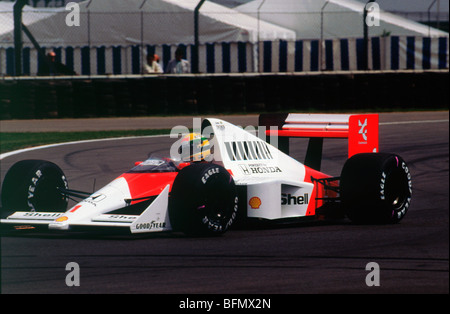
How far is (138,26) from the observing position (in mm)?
25266

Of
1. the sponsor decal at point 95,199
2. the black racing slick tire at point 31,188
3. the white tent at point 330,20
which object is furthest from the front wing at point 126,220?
the white tent at point 330,20

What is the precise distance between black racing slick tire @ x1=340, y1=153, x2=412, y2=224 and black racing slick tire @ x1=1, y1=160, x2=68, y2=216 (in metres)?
2.57

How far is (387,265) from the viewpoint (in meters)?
5.97

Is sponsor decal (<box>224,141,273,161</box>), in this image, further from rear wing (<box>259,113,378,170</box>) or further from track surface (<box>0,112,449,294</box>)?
rear wing (<box>259,113,378,170</box>)

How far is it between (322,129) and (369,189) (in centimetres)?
134

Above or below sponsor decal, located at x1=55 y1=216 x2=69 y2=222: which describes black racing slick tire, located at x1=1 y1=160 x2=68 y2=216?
above

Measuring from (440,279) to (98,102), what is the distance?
12976mm

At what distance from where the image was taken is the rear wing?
27.4 feet

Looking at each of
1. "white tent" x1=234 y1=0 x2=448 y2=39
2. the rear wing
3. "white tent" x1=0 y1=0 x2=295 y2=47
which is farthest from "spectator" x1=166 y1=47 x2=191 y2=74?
the rear wing

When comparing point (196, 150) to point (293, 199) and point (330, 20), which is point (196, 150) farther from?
point (330, 20)

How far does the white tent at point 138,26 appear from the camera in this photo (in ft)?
80.1

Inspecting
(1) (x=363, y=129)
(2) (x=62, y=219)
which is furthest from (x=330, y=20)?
(2) (x=62, y=219)

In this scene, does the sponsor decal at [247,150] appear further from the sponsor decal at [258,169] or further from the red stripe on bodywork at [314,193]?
the red stripe on bodywork at [314,193]

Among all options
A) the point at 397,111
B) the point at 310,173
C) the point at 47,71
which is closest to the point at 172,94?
the point at 47,71
